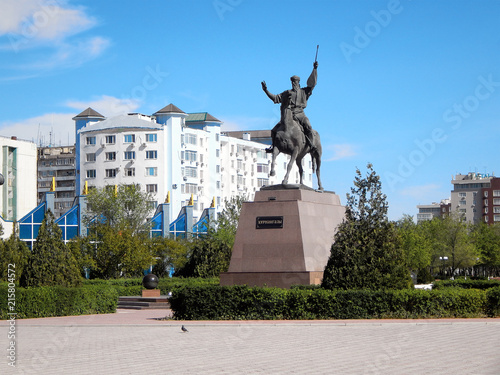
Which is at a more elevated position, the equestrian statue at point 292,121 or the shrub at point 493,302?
the equestrian statue at point 292,121

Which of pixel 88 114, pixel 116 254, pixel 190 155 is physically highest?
pixel 88 114

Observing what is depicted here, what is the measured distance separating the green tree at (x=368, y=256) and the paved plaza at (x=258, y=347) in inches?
74.7

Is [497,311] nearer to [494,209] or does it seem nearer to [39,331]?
[39,331]

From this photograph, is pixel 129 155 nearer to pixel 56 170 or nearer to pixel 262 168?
pixel 262 168

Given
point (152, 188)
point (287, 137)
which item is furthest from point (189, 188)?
point (287, 137)

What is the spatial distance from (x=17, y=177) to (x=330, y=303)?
77.0 m

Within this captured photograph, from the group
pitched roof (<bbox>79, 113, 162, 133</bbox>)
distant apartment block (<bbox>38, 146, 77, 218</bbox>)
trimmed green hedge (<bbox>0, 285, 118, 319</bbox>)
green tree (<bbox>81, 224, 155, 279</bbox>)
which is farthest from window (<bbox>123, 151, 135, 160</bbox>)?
trimmed green hedge (<bbox>0, 285, 118, 319</bbox>)

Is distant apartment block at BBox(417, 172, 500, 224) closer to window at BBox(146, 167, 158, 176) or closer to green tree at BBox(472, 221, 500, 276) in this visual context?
green tree at BBox(472, 221, 500, 276)

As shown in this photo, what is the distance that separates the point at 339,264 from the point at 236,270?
4714 mm

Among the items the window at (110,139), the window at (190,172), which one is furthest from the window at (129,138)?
the window at (190,172)

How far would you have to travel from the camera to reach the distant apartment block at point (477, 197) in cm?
A: 16588

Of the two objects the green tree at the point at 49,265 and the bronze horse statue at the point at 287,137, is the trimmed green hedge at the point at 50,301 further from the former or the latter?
the bronze horse statue at the point at 287,137

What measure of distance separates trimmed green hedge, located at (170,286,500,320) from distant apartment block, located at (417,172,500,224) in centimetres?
14991

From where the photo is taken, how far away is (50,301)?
22.8 metres
